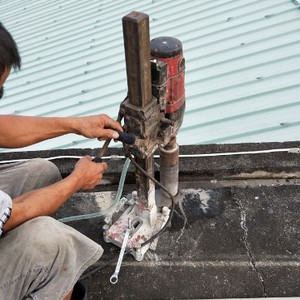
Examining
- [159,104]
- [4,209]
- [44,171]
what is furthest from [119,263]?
[159,104]

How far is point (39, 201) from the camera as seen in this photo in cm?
197

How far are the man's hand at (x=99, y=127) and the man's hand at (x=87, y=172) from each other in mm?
151

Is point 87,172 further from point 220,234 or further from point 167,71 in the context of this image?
point 220,234

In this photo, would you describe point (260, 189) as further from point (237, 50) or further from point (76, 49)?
point (76, 49)

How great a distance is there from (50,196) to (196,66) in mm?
2250

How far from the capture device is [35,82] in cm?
425

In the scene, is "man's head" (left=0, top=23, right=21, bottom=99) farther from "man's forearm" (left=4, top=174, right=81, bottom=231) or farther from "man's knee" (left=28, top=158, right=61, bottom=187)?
"man's knee" (left=28, top=158, right=61, bottom=187)

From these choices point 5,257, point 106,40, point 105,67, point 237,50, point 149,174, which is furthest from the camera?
point 106,40

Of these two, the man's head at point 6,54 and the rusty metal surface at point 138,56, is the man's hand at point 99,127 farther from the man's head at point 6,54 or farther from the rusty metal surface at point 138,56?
the man's head at point 6,54

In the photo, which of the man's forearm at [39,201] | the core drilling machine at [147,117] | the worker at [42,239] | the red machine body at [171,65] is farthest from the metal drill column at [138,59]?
the man's forearm at [39,201]

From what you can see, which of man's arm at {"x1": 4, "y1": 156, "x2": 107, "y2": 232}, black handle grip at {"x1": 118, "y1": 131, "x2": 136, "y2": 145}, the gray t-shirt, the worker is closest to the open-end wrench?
the worker

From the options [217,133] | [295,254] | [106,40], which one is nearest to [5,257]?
[295,254]

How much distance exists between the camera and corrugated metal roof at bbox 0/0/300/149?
3.19 m

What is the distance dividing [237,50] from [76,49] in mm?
1808
